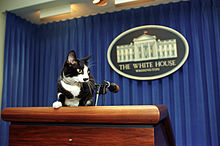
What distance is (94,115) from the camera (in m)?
0.50

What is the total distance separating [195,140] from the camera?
2.03 m

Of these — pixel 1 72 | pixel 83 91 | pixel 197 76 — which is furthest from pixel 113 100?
pixel 83 91

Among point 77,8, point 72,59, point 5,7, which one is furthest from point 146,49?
point 5,7

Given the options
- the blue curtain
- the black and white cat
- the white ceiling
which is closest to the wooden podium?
the black and white cat

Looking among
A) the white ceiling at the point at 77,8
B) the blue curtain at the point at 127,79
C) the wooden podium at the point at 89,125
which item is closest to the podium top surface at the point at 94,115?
the wooden podium at the point at 89,125

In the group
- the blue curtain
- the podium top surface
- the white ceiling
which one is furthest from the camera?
the white ceiling

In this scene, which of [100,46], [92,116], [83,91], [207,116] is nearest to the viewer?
[92,116]

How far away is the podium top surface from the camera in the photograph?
1.50 feet

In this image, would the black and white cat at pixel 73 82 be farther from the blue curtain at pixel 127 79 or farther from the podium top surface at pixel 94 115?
the blue curtain at pixel 127 79

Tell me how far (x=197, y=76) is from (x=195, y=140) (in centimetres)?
66

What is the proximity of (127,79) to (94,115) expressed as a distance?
6.06 ft

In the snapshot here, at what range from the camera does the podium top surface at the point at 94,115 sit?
0.46 meters

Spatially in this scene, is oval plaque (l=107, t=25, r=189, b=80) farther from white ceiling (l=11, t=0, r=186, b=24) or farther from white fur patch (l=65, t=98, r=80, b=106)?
white fur patch (l=65, t=98, r=80, b=106)

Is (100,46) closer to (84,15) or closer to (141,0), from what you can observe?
(84,15)
